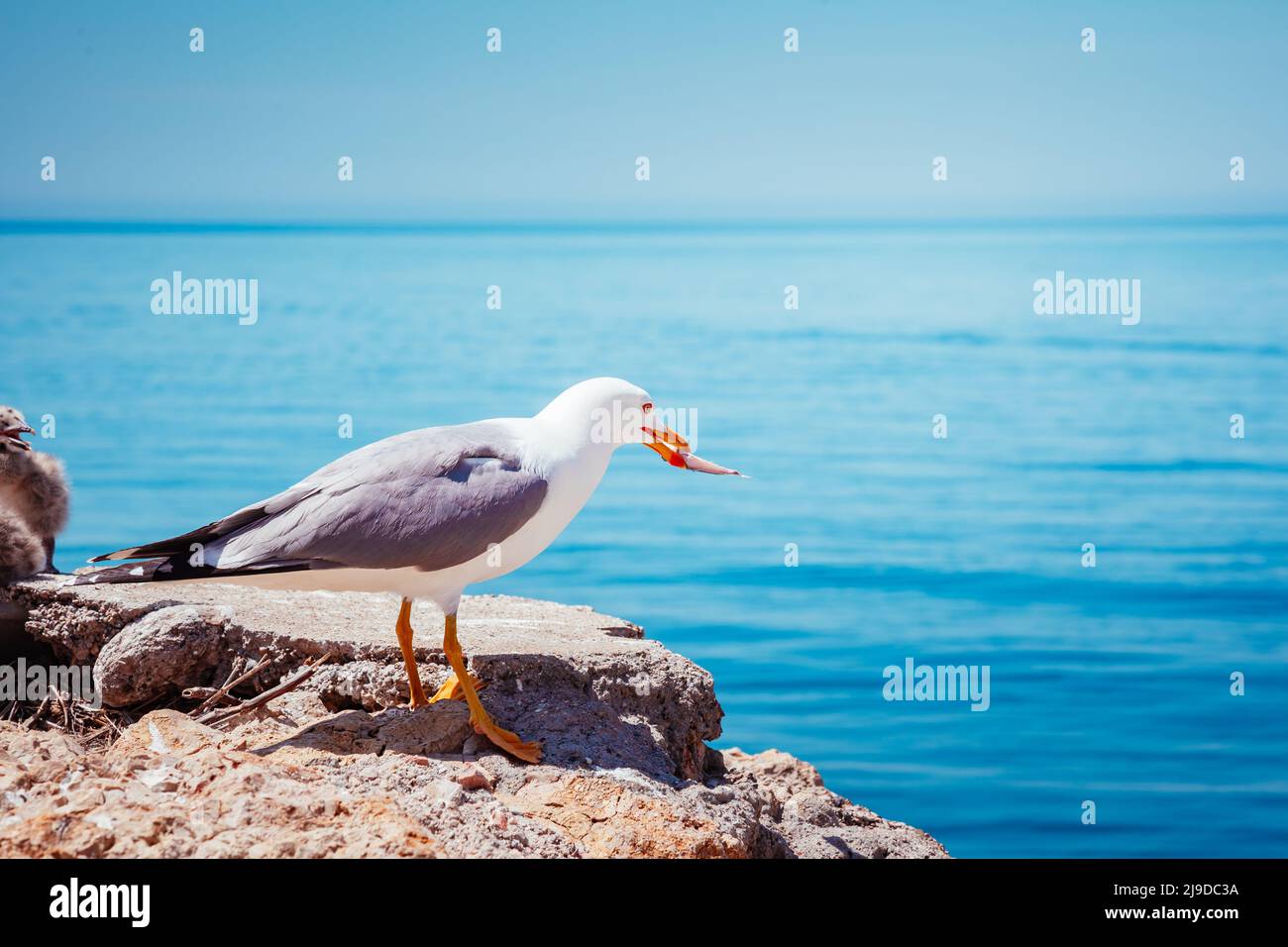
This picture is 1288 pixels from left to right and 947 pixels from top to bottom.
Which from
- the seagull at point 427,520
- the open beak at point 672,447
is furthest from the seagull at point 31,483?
the open beak at point 672,447

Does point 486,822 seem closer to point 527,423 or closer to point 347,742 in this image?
point 347,742

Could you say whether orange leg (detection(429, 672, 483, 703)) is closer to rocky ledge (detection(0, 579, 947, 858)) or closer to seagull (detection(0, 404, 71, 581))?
rocky ledge (detection(0, 579, 947, 858))

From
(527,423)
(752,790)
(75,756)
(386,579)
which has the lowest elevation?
(752,790)

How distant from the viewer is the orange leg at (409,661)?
4773 mm

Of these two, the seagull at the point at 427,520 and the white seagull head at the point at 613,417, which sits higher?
the white seagull head at the point at 613,417

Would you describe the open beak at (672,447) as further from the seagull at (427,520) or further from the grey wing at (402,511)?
the grey wing at (402,511)

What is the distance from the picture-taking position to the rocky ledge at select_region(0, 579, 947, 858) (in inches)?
140

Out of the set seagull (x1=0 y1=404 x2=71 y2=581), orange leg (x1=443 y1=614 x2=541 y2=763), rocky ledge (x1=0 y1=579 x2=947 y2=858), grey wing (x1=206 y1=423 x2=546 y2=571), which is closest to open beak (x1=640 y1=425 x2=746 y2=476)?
grey wing (x1=206 y1=423 x2=546 y2=571)

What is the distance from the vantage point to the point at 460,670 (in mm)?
4664

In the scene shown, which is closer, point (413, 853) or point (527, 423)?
point (413, 853)

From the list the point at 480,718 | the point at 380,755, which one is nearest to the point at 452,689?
the point at 480,718

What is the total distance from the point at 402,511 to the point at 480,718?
72 cm
